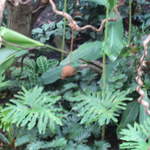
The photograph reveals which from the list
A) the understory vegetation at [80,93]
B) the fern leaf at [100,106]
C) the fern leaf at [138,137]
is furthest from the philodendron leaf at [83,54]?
the fern leaf at [138,137]

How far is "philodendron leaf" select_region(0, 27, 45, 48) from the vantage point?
1.83 metres

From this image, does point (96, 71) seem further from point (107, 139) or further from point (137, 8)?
point (137, 8)

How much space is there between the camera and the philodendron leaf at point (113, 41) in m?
1.85

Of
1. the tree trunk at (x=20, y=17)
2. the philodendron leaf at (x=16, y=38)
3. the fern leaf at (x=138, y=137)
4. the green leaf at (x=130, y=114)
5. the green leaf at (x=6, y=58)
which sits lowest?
the fern leaf at (x=138, y=137)

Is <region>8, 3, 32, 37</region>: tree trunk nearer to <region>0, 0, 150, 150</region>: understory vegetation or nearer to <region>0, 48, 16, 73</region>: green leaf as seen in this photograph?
<region>0, 0, 150, 150</region>: understory vegetation

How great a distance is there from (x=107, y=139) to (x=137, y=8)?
3.98 feet

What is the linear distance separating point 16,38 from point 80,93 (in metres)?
0.38

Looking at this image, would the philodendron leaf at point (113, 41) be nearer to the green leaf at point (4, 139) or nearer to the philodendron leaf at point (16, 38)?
the philodendron leaf at point (16, 38)

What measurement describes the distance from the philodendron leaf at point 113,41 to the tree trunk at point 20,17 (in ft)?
2.17

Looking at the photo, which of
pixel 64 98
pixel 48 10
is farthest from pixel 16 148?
pixel 48 10

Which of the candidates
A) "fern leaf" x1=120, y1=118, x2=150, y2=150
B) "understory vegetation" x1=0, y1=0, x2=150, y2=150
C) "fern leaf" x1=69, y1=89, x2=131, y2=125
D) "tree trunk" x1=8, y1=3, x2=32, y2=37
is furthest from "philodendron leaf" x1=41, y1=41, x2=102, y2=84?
"fern leaf" x1=120, y1=118, x2=150, y2=150

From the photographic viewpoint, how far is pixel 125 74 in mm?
2000

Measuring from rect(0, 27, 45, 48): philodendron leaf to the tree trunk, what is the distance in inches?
21.0

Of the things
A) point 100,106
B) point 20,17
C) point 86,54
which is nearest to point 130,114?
point 100,106
